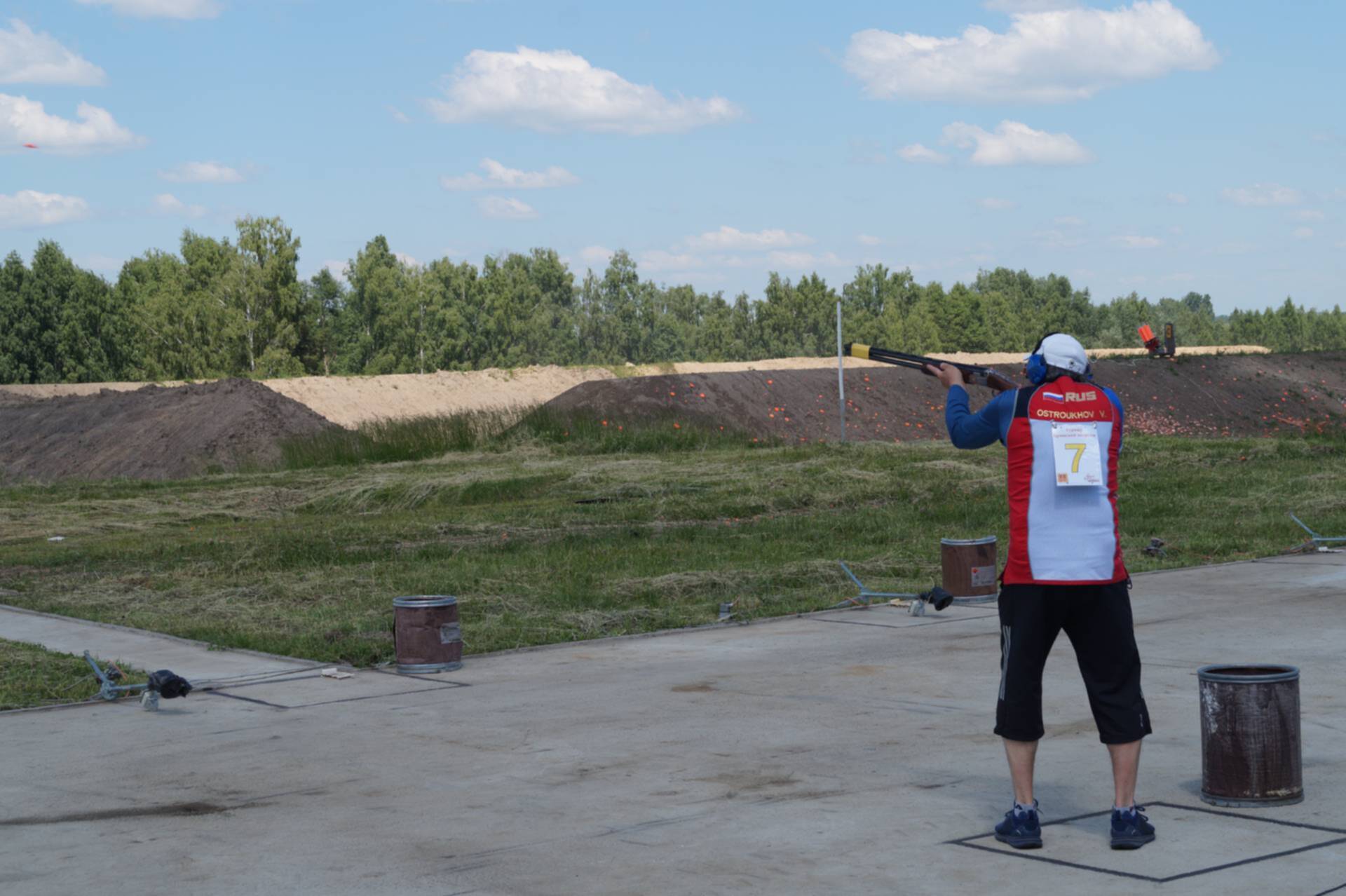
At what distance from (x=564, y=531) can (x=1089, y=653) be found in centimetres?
1386

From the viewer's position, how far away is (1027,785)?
607cm

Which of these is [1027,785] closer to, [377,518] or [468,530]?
[468,530]

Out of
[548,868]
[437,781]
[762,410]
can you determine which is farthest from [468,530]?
[762,410]

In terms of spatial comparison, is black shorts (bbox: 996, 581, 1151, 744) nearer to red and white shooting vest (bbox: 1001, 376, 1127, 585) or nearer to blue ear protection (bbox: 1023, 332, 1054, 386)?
red and white shooting vest (bbox: 1001, 376, 1127, 585)

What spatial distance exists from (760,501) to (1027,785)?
54.9ft

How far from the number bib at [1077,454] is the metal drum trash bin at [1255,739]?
47.5 inches

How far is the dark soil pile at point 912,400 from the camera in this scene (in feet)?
131

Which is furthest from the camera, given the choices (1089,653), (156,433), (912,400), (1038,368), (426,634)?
(912,400)

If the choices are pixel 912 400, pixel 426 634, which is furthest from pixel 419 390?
pixel 426 634

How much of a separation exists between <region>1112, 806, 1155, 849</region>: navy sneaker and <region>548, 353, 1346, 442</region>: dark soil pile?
3160 centimetres

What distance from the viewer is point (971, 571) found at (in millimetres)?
13734

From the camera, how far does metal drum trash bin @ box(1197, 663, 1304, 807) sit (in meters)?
6.48

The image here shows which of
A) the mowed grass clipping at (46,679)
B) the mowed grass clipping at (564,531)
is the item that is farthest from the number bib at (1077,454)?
the mowed grass clipping at (46,679)

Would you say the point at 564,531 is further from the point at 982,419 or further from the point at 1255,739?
the point at 1255,739
